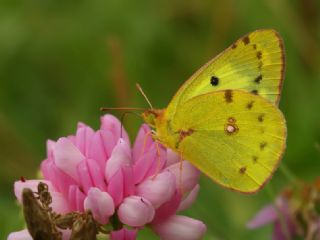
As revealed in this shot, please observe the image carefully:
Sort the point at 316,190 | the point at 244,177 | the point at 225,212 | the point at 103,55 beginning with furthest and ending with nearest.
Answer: the point at 103,55 < the point at 225,212 < the point at 316,190 < the point at 244,177

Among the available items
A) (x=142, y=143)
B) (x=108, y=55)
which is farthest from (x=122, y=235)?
(x=108, y=55)

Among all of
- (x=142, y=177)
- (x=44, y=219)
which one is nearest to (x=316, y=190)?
(x=142, y=177)

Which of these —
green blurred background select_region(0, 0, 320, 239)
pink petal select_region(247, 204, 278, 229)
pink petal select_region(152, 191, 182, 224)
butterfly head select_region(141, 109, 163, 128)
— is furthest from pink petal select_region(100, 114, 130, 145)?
green blurred background select_region(0, 0, 320, 239)

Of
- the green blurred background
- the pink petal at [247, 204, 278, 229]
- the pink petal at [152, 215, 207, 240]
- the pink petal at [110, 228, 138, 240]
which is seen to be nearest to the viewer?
the pink petal at [110, 228, 138, 240]

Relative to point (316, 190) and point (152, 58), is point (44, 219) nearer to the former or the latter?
point (316, 190)

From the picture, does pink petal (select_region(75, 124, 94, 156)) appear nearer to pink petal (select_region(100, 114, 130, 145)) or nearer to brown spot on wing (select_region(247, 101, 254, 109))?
pink petal (select_region(100, 114, 130, 145))

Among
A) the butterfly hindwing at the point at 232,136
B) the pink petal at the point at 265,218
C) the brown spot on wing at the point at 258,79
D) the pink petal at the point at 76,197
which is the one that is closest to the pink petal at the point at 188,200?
the butterfly hindwing at the point at 232,136
